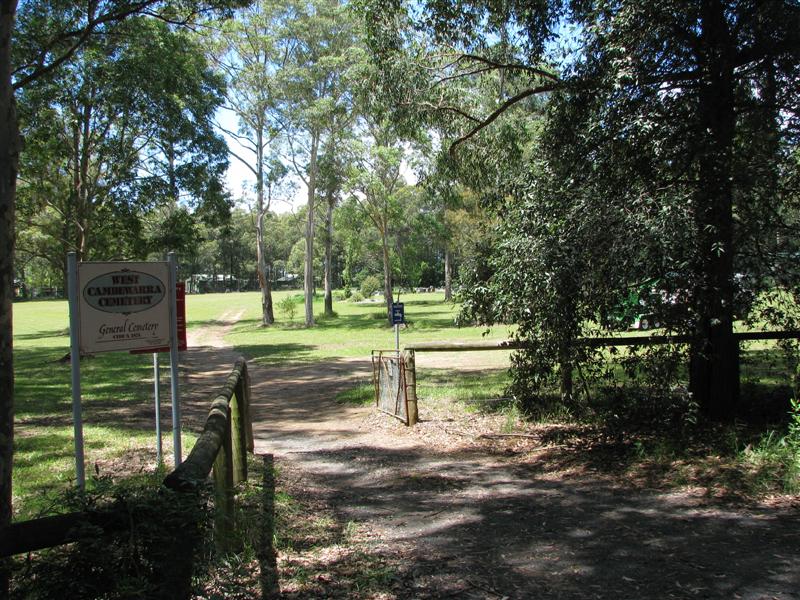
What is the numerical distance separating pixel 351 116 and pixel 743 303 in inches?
885

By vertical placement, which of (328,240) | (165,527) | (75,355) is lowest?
(165,527)

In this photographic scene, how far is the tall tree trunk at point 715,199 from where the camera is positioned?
655cm

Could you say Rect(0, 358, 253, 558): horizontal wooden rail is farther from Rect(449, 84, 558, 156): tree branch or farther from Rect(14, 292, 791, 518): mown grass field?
Rect(449, 84, 558, 156): tree branch

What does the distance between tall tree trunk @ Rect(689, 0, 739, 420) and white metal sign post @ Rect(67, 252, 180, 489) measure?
5.02 m

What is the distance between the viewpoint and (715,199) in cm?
656

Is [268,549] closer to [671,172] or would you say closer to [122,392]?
[671,172]

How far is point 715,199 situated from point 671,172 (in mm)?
632

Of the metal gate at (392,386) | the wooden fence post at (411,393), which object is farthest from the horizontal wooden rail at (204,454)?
the metal gate at (392,386)

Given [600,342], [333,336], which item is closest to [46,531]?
[600,342]

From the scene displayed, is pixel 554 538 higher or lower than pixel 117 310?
lower

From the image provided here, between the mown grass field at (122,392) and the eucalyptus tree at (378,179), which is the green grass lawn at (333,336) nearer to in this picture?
the mown grass field at (122,392)

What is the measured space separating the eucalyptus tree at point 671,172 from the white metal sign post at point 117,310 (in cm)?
431

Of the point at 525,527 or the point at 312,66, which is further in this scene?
the point at 312,66

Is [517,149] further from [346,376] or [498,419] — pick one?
[346,376]
